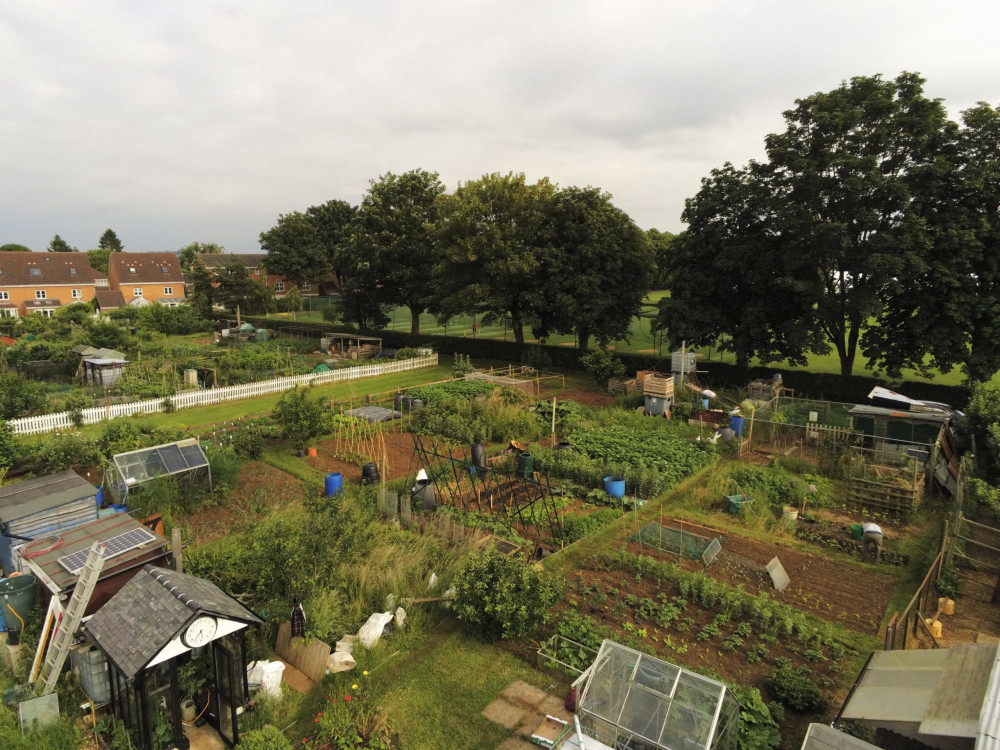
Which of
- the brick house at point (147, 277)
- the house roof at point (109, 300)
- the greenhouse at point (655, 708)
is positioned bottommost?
the greenhouse at point (655, 708)

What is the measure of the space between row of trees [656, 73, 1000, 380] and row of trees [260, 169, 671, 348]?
498cm

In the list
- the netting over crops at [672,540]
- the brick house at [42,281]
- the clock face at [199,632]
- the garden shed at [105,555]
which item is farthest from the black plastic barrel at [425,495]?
the brick house at [42,281]

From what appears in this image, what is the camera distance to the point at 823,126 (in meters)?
21.4

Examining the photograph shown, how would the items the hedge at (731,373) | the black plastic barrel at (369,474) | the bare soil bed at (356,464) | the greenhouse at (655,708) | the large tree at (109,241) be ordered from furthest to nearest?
1. the large tree at (109,241)
2. the hedge at (731,373)
3. the bare soil bed at (356,464)
4. the black plastic barrel at (369,474)
5. the greenhouse at (655,708)

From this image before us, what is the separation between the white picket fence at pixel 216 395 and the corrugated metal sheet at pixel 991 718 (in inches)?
986

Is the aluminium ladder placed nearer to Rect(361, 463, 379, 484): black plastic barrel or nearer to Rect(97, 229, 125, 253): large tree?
Rect(361, 463, 379, 484): black plastic barrel

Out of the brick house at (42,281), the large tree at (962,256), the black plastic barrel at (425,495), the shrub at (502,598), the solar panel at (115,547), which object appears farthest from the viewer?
the brick house at (42,281)

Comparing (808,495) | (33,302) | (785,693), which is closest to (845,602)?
(785,693)

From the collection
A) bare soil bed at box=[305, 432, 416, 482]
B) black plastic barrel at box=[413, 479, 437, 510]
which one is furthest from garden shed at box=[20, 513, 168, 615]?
bare soil bed at box=[305, 432, 416, 482]

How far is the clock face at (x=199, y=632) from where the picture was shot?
615 centimetres

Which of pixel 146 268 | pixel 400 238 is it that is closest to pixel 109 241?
pixel 146 268

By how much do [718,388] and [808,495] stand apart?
1245cm

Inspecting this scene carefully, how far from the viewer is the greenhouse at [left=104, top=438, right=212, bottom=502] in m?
13.3

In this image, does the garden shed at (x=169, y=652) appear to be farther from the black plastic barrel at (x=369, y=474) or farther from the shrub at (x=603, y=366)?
the shrub at (x=603, y=366)
